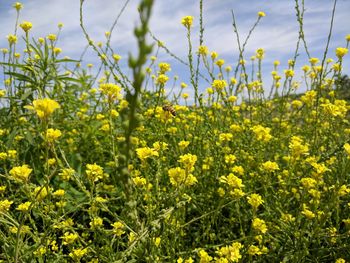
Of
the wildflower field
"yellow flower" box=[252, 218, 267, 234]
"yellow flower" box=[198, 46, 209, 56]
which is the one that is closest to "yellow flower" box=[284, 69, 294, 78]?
the wildflower field

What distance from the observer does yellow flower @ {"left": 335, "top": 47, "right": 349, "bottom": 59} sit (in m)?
3.15

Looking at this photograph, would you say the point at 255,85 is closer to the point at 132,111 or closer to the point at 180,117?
the point at 180,117

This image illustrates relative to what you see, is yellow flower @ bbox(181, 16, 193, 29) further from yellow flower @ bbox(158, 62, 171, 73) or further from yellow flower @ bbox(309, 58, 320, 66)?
yellow flower @ bbox(309, 58, 320, 66)

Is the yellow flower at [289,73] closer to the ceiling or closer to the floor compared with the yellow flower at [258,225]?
closer to the ceiling

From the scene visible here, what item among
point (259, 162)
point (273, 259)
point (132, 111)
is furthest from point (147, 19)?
point (259, 162)

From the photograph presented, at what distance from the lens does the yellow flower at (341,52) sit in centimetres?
315

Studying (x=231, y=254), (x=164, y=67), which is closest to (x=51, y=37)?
(x=164, y=67)

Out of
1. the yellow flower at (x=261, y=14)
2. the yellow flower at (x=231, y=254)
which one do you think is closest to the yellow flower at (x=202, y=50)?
the yellow flower at (x=261, y=14)

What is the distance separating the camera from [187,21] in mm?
2900

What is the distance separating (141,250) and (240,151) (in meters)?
1.63

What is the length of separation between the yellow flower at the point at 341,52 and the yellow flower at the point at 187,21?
1290 mm

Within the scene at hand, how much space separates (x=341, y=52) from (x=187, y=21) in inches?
52.8

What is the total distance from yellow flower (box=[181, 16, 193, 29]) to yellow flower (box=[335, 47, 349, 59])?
4.23 ft

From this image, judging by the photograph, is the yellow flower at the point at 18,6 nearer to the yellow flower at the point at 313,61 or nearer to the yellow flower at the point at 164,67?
the yellow flower at the point at 164,67
